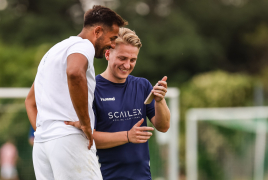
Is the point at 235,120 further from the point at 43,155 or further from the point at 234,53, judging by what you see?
the point at 234,53

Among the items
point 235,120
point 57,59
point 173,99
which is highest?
point 57,59

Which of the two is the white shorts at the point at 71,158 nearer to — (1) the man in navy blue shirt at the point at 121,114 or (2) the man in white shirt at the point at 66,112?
(2) the man in white shirt at the point at 66,112

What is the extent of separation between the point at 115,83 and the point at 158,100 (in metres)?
0.46

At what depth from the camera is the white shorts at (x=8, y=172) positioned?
7.32 metres

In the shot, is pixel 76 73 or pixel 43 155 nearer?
pixel 76 73

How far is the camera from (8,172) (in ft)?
24.1

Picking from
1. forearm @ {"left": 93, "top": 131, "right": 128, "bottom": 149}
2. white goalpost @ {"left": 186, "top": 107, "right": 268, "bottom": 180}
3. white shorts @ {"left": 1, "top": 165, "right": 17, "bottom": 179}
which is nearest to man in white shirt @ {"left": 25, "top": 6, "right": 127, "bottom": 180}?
forearm @ {"left": 93, "top": 131, "right": 128, "bottom": 149}

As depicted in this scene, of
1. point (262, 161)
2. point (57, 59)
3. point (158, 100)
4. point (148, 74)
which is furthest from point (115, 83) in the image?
point (148, 74)

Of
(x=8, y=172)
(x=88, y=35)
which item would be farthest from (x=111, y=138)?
(x=8, y=172)

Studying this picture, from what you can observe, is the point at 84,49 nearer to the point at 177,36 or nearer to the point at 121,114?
the point at 121,114

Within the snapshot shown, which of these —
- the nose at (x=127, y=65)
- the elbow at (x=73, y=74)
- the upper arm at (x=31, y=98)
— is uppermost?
the nose at (x=127, y=65)

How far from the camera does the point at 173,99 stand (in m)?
7.89

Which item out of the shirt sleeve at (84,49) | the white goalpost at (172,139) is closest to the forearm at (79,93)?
the shirt sleeve at (84,49)

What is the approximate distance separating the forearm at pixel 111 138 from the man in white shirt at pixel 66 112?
235 millimetres
